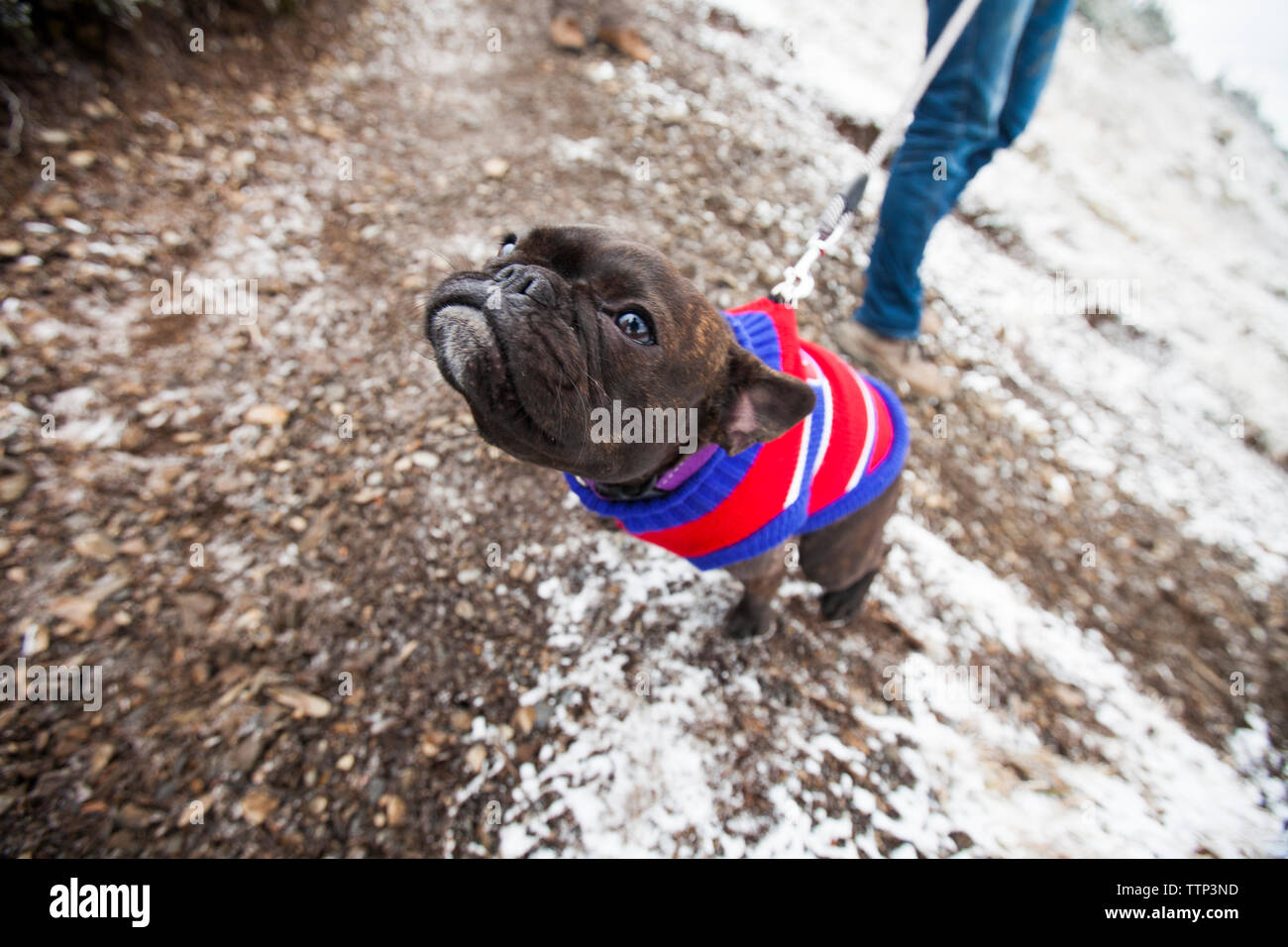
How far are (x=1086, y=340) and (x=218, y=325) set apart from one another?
22.9 feet

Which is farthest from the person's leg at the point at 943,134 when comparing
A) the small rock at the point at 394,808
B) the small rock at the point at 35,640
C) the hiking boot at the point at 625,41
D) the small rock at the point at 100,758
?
the small rock at the point at 35,640

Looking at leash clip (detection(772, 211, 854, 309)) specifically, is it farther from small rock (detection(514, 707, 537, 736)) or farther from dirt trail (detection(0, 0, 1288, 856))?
small rock (detection(514, 707, 537, 736))

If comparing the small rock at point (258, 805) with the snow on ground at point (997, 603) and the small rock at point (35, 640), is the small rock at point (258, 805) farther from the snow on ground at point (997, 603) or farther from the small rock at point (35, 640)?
the small rock at point (35, 640)

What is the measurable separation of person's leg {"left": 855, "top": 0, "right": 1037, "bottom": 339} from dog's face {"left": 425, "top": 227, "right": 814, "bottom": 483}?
2118 mm

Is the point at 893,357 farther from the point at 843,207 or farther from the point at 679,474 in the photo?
the point at 679,474

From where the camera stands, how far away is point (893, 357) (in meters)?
4.00

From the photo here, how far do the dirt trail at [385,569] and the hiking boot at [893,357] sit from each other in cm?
19

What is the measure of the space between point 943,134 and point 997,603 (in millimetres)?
2782

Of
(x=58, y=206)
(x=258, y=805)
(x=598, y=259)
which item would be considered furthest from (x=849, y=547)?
(x=58, y=206)

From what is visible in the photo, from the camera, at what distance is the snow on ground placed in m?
2.55

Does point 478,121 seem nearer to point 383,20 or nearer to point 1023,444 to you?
point 383,20

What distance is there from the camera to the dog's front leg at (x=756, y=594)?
2.53m

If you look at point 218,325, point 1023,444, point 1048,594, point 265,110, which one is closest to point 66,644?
point 218,325

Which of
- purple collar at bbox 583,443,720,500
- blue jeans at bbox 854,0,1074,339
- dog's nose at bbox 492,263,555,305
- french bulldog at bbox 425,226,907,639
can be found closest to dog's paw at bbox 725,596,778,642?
french bulldog at bbox 425,226,907,639
